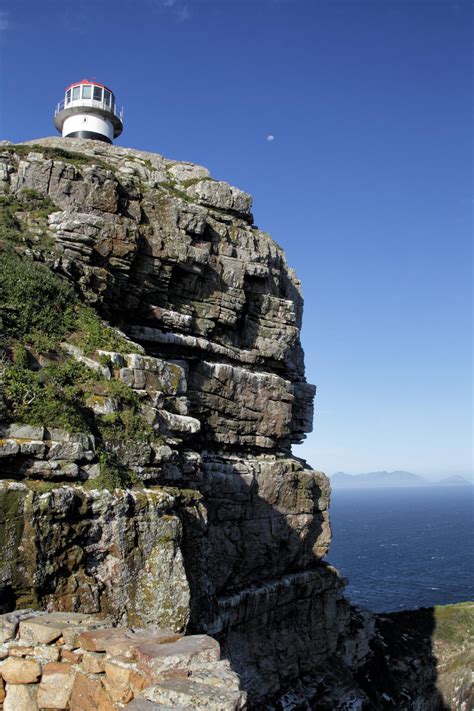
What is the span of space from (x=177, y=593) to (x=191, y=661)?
7.49 metres

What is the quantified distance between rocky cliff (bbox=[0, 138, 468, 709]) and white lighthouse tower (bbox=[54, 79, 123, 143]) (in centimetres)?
607

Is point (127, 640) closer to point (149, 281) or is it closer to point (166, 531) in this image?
point (166, 531)

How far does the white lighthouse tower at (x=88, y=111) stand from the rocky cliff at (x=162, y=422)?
6.07 m

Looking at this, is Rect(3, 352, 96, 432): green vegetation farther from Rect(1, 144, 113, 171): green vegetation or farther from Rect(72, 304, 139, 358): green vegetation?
Rect(1, 144, 113, 171): green vegetation

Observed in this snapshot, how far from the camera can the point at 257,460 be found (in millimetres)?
31859

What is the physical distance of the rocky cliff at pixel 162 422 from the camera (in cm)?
1450

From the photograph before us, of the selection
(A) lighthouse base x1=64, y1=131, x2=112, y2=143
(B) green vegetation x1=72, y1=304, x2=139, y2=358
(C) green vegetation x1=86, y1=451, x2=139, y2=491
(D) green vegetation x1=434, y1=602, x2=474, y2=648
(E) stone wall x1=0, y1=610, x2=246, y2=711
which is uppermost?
(A) lighthouse base x1=64, y1=131, x2=112, y2=143

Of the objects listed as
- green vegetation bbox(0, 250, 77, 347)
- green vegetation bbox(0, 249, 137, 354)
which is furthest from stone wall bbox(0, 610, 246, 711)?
green vegetation bbox(0, 250, 77, 347)

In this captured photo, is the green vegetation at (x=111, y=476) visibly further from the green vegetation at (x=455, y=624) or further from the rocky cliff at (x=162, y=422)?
the green vegetation at (x=455, y=624)

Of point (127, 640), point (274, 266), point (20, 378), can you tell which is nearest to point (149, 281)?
point (274, 266)

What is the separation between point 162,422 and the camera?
1938 cm

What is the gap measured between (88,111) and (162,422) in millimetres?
31706

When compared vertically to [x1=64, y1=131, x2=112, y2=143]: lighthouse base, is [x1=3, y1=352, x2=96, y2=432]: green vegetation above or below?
below

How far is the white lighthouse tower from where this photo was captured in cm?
4219
